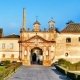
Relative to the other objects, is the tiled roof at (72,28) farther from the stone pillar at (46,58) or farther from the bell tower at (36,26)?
the bell tower at (36,26)

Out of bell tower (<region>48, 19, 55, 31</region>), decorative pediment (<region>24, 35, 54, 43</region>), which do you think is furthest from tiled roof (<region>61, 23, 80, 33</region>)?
decorative pediment (<region>24, 35, 54, 43</region>)

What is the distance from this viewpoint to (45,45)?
7862 centimetres

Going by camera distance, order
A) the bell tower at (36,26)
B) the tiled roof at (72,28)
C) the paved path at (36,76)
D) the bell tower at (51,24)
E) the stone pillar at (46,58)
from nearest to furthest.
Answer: the paved path at (36,76), the stone pillar at (46,58), the tiled roof at (72,28), the bell tower at (51,24), the bell tower at (36,26)

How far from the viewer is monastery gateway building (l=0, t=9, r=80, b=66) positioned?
257 ft

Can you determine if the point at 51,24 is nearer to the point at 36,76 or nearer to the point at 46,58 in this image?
the point at 46,58

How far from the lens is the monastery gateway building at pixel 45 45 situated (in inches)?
3081

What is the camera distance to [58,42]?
7838cm

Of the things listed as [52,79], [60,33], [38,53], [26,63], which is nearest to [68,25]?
[60,33]

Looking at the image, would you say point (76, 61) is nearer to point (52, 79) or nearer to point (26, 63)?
point (26, 63)

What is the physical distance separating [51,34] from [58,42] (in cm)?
214

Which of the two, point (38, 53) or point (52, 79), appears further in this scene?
point (38, 53)

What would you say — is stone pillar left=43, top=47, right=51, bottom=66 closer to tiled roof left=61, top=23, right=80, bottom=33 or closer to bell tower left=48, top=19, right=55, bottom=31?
bell tower left=48, top=19, right=55, bottom=31

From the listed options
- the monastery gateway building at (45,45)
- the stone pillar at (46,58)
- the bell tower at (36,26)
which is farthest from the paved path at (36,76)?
the bell tower at (36,26)

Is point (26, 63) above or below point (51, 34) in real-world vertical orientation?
below
